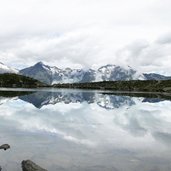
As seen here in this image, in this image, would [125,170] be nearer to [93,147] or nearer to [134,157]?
[134,157]

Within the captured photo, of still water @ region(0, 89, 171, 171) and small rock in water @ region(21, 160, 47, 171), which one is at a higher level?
small rock in water @ region(21, 160, 47, 171)

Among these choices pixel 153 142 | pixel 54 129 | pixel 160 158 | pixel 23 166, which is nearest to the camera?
pixel 23 166

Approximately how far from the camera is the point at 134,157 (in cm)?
4009

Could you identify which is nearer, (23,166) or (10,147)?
(23,166)

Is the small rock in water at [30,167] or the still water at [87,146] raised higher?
the small rock in water at [30,167]

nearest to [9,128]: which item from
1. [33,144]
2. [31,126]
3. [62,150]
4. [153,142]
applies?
[31,126]

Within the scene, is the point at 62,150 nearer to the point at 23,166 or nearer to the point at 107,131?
the point at 23,166

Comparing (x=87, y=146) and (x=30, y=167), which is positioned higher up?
(x=30, y=167)

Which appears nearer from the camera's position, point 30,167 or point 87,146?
point 30,167

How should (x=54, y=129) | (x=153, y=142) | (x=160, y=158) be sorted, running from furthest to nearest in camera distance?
(x=54, y=129)
(x=153, y=142)
(x=160, y=158)

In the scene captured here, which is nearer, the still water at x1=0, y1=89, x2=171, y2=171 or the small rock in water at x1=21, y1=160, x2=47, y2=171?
the small rock in water at x1=21, y1=160, x2=47, y2=171

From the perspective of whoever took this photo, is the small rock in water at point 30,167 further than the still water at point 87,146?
No

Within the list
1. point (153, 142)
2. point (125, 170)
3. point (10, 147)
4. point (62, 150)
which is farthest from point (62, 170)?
point (153, 142)

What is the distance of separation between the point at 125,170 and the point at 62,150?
11657 millimetres
